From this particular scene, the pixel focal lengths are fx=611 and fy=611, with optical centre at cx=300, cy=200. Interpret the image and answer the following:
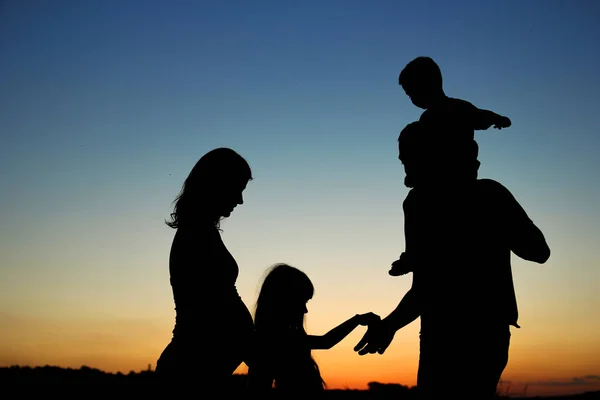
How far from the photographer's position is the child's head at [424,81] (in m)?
4.10

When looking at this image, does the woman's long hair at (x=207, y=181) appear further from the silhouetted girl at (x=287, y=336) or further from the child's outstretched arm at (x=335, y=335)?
the child's outstretched arm at (x=335, y=335)

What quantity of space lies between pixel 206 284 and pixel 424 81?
2.00 meters

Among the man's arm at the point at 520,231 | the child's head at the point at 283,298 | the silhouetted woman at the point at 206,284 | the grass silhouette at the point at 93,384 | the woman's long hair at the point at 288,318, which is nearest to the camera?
the man's arm at the point at 520,231

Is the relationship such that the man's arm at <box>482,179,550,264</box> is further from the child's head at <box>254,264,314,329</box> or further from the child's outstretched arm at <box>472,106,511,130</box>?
the child's head at <box>254,264,314,329</box>

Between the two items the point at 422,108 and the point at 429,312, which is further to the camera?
the point at 422,108

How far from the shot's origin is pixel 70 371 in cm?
1205

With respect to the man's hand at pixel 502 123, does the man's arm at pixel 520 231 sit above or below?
below

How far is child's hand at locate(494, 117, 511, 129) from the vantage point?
4301 mm

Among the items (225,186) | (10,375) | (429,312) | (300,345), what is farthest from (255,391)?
(10,375)

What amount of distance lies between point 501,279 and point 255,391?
2.60 m

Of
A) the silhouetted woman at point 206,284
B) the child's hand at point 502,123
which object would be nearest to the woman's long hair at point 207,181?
the silhouetted woman at point 206,284

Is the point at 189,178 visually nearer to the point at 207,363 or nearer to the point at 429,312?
the point at 207,363

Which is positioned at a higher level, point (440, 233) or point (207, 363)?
point (440, 233)

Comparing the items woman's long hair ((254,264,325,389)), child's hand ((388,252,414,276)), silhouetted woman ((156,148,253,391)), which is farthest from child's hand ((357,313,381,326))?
silhouetted woman ((156,148,253,391))
